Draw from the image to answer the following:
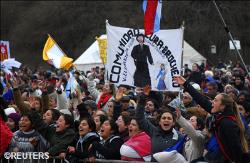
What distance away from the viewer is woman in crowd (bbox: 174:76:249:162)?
21.7 feet

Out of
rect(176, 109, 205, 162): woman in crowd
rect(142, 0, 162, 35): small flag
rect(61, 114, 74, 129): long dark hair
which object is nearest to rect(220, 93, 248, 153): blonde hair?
rect(176, 109, 205, 162): woman in crowd

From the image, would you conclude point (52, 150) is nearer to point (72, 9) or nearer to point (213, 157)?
point (213, 157)

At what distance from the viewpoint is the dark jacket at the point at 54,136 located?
26.6 feet

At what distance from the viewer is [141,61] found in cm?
1049

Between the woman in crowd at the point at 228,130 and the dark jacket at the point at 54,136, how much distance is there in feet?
6.94

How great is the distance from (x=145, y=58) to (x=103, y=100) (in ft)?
5.31

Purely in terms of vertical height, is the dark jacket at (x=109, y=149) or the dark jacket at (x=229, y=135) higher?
the dark jacket at (x=229, y=135)

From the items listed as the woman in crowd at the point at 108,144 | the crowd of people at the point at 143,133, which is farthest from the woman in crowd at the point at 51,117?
the woman in crowd at the point at 108,144

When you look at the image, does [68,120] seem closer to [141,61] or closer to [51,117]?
[51,117]

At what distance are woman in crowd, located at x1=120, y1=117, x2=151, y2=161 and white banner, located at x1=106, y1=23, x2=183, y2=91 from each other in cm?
244

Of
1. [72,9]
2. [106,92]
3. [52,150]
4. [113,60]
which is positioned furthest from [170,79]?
[72,9]

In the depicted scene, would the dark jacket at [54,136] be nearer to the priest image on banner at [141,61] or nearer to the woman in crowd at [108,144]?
the woman in crowd at [108,144]

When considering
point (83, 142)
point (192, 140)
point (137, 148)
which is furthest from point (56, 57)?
point (192, 140)

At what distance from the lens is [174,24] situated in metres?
40.4
